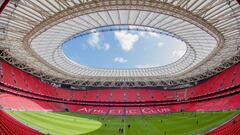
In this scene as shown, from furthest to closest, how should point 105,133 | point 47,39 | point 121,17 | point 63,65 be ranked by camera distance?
1. point 63,65
2. point 47,39
3. point 121,17
4. point 105,133

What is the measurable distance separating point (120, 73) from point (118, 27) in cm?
2967

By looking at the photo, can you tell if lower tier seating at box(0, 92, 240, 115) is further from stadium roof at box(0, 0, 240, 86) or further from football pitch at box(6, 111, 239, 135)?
stadium roof at box(0, 0, 240, 86)

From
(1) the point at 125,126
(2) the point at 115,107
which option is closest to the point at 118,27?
(1) the point at 125,126

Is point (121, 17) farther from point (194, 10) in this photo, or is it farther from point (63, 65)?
point (63, 65)

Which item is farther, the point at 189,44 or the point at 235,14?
the point at 189,44

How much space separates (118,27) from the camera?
41906 mm

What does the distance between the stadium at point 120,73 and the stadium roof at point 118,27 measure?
152 millimetres

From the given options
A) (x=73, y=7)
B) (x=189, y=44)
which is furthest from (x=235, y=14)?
(x=73, y=7)

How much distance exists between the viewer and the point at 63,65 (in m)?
59.1

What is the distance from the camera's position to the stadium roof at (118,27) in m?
29.3

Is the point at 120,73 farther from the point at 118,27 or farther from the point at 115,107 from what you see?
the point at 118,27

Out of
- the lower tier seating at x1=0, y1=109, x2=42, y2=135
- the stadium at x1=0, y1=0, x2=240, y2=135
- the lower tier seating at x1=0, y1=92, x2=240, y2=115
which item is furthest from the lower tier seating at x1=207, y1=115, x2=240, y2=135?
the lower tier seating at x1=0, y1=109, x2=42, y2=135

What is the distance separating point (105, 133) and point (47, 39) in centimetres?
2061

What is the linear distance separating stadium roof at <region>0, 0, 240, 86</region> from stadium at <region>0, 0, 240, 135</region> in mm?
152
